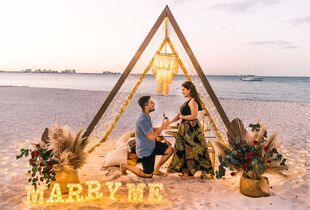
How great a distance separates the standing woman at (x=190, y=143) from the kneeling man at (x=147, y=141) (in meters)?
0.29

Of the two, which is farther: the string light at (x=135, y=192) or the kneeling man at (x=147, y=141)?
the kneeling man at (x=147, y=141)

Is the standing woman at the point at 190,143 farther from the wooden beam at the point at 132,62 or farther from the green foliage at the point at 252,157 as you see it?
the wooden beam at the point at 132,62

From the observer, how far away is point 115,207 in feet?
16.0

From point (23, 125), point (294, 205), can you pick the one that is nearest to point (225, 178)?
point (294, 205)

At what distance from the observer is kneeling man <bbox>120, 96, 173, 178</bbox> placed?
231 inches

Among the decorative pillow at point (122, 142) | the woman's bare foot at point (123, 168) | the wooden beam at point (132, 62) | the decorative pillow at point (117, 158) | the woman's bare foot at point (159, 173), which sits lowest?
the woman's bare foot at point (159, 173)

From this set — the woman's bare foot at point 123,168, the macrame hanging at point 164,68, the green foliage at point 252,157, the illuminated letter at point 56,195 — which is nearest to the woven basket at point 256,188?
the green foliage at point 252,157

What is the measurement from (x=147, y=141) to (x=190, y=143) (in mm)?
886

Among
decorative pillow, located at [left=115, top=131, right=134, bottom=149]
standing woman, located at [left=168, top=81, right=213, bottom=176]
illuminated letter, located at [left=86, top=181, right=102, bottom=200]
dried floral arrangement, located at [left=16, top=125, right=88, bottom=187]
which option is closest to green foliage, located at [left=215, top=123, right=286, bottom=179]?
standing woman, located at [left=168, top=81, right=213, bottom=176]

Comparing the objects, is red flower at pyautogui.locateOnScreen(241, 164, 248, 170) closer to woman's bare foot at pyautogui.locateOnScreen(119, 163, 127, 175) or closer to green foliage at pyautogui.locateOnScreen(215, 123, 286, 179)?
green foliage at pyautogui.locateOnScreen(215, 123, 286, 179)

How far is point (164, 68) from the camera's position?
25.2 feet

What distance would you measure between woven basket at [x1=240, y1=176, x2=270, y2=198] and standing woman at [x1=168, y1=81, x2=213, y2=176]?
39.7 inches

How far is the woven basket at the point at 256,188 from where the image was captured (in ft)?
17.4

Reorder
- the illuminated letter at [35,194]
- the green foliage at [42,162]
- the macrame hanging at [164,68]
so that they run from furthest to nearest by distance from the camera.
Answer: the macrame hanging at [164,68], the green foliage at [42,162], the illuminated letter at [35,194]
